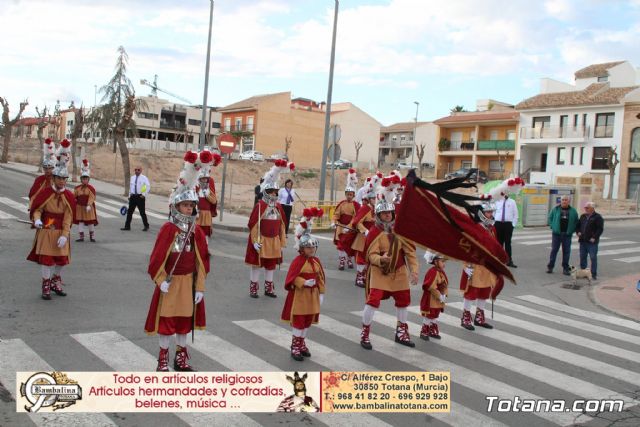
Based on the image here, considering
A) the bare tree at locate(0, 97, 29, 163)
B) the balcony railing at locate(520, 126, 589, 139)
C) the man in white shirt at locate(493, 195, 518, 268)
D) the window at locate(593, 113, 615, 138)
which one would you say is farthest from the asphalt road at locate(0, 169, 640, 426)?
the balcony railing at locate(520, 126, 589, 139)

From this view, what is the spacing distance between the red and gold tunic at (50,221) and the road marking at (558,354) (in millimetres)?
6240

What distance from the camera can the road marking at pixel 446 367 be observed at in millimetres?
6113

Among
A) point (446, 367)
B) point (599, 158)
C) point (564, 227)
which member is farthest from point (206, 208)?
point (599, 158)

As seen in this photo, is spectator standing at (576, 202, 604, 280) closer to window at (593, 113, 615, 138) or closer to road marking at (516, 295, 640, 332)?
road marking at (516, 295, 640, 332)

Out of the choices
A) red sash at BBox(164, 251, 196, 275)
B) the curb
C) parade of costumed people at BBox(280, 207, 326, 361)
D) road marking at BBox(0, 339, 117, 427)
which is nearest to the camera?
road marking at BBox(0, 339, 117, 427)

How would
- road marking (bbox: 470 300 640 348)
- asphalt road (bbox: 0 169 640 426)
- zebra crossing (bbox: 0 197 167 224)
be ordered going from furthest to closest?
zebra crossing (bbox: 0 197 167 224) → road marking (bbox: 470 300 640 348) → asphalt road (bbox: 0 169 640 426)

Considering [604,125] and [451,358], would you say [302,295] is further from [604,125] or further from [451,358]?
[604,125]

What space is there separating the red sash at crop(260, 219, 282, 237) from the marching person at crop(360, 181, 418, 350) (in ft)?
9.00

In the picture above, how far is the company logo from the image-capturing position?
17.6 feet

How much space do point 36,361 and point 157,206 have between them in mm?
18855

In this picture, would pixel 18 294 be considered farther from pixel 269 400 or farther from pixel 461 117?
pixel 461 117

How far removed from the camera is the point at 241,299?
33.5ft

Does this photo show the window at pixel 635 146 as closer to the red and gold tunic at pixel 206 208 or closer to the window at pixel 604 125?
the window at pixel 604 125

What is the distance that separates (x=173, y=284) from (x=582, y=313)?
8.76 metres
